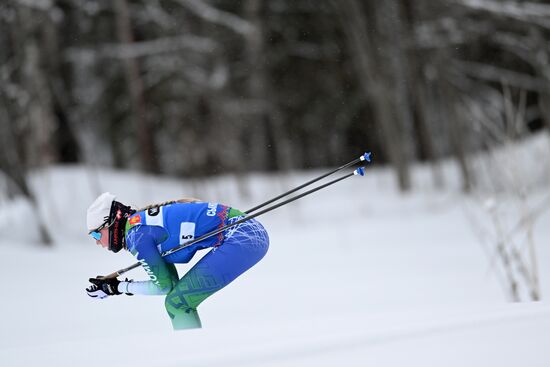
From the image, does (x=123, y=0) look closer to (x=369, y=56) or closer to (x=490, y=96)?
(x=369, y=56)

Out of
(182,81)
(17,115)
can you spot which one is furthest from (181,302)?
(182,81)

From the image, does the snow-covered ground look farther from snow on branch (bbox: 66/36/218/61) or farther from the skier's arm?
snow on branch (bbox: 66/36/218/61)

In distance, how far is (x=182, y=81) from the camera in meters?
18.0

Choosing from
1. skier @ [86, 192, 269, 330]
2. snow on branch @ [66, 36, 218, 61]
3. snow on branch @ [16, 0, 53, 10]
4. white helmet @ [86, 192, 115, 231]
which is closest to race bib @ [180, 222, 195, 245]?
skier @ [86, 192, 269, 330]

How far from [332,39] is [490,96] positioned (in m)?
6.08

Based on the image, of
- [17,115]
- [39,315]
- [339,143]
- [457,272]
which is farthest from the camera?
[339,143]

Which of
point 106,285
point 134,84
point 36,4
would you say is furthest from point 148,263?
point 134,84

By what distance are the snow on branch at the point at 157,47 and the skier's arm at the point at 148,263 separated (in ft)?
46.5

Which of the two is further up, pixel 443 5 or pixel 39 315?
pixel 443 5

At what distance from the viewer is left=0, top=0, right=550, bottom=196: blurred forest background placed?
48.1 ft

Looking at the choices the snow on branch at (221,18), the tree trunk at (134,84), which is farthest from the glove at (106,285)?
the tree trunk at (134,84)

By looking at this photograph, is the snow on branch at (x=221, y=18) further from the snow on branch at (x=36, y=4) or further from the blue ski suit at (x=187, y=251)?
the blue ski suit at (x=187, y=251)

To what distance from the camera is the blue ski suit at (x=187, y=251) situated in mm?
3582

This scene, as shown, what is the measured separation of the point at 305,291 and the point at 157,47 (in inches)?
447
